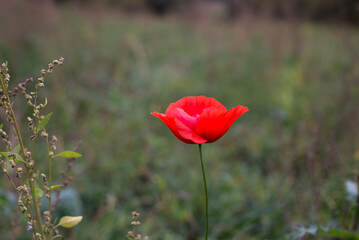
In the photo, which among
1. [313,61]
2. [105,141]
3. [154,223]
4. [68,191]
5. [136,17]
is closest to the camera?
[68,191]

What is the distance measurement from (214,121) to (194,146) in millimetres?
1975

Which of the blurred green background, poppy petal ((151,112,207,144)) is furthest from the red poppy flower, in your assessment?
the blurred green background

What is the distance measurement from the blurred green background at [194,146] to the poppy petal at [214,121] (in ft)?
2.32

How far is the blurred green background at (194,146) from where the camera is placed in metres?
1.66

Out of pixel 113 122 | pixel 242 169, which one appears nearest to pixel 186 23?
pixel 113 122

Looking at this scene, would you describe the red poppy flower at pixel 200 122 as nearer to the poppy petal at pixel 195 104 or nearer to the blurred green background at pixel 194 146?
the poppy petal at pixel 195 104

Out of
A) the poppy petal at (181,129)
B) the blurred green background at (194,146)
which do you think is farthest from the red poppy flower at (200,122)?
the blurred green background at (194,146)

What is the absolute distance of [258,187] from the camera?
6.68 ft

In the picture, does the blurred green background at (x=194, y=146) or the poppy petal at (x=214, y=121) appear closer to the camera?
the poppy petal at (x=214, y=121)

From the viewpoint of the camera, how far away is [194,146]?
2.55 m

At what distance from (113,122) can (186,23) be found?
6.17 m

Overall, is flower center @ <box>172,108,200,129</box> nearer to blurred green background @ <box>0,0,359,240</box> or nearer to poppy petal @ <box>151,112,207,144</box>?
poppy petal @ <box>151,112,207,144</box>

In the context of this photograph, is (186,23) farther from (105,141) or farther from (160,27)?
(105,141)

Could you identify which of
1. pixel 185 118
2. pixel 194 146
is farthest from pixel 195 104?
pixel 194 146
